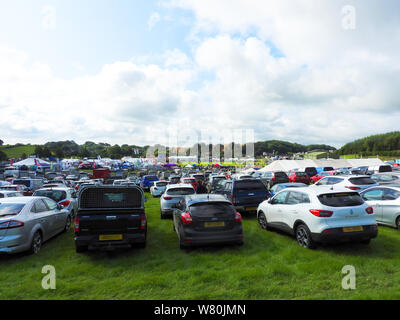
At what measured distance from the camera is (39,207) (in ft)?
25.0

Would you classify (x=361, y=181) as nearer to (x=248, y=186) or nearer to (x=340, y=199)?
(x=248, y=186)

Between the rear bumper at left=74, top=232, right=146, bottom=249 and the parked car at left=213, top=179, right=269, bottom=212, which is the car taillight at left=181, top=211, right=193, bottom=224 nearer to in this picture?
the rear bumper at left=74, top=232, right=146, bottom=249

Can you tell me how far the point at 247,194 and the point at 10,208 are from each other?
827cm

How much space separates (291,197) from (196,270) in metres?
3.74

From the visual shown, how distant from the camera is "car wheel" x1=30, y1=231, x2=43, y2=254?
6727mm

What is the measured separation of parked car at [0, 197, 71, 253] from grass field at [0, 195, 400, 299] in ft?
1.21

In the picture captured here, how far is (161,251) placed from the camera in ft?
22.8

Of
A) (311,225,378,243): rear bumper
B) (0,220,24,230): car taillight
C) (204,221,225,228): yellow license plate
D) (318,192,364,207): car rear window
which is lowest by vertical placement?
(311,225,378,243): rear bumper

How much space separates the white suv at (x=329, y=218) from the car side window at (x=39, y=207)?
705 centimetres

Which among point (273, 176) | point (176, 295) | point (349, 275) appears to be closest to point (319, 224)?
point (349, 275)

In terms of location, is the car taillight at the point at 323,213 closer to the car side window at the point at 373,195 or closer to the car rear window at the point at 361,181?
the car side window at the point at 373,195

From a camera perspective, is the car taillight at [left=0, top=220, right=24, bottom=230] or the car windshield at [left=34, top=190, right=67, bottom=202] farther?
the car windshield at [left=34, top=190, right=67, bottom=202]

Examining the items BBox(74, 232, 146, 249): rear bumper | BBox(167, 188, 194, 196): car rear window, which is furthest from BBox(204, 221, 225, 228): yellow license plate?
BBox(167, 188, 194, 196): car rear window

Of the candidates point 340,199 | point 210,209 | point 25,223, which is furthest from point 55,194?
point 340,199
